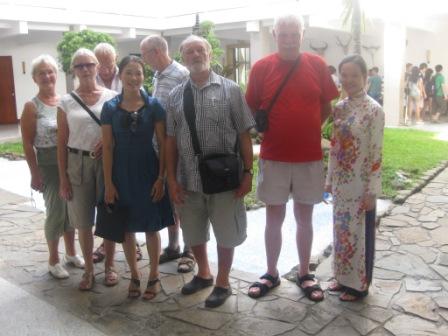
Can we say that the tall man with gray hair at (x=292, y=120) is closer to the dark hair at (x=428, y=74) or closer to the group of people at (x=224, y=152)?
the group of people at (x=224, y=152)

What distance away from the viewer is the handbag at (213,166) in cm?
301

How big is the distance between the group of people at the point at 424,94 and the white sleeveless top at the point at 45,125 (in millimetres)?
12645

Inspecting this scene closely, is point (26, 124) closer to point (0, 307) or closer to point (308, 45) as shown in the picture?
point (0, 307)

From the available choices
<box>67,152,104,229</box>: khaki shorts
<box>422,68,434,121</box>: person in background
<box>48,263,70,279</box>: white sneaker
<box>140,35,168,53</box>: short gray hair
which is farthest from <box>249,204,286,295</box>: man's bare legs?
<box>422,68,434,121</box>: person in background

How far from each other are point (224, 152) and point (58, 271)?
70.7 inches

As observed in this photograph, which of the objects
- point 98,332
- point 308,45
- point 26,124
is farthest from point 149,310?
point 308,45

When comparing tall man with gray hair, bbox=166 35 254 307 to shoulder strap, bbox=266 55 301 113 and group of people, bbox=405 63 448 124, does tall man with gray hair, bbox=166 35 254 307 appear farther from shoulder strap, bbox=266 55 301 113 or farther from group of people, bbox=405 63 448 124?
group of people, bbox=405 63 448 124

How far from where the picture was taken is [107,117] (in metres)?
3.13

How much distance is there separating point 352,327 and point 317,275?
2.78 ft

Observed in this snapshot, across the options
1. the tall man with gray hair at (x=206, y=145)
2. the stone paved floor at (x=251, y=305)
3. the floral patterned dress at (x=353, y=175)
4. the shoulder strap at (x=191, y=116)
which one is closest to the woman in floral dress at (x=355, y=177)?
the floral patterned dress at (x=353, y=175)

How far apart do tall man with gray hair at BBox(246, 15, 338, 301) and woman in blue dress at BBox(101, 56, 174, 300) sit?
2.19ft

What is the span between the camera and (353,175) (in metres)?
3.12

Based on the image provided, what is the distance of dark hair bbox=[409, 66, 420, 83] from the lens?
558 inches

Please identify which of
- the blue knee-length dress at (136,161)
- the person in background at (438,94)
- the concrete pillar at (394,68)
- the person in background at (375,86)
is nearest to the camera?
the blue knee-length dress at (136,161)
